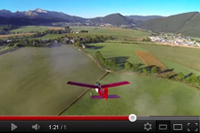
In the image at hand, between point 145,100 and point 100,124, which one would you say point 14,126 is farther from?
point 145,100

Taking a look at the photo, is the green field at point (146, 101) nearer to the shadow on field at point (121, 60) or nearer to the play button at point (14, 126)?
the shadow on field at point (121, 60)

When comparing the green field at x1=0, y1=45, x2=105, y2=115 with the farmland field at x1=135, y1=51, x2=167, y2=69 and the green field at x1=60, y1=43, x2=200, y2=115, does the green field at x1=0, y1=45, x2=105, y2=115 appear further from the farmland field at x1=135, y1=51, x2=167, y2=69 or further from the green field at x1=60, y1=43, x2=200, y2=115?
the farmland field at x1=135, y1=51, x2=167, y2=69

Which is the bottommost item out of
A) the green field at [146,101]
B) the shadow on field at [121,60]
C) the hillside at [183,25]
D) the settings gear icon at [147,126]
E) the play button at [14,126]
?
the green field at [146,101]

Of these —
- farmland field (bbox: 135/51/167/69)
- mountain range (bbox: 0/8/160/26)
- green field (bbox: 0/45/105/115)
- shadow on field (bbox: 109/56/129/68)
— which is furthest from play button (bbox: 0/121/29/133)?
mountain range (bbox: 0/8/160/26)

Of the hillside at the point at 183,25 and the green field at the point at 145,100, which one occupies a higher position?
the hillside at the point at 183,25

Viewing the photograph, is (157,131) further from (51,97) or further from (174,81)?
(174,81)

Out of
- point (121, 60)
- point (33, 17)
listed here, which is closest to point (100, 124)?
point (121, 60)

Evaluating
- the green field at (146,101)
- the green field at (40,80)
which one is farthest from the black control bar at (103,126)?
the green field at (40,80)

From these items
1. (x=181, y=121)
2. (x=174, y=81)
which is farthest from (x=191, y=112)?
(x=181, y=121)
